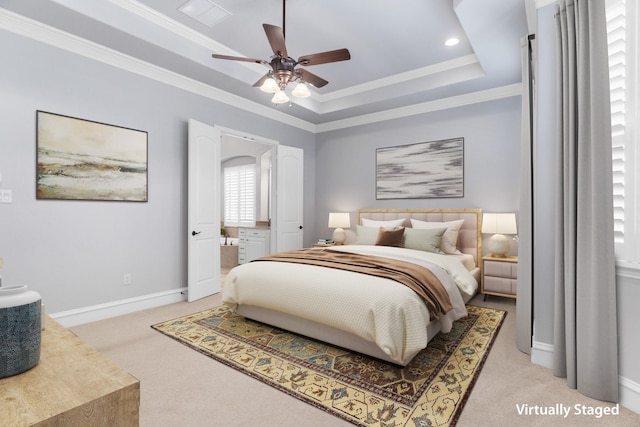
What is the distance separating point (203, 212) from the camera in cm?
427

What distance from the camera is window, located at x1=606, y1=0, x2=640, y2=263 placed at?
189cm

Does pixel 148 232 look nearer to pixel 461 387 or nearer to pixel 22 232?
pixel 22 232

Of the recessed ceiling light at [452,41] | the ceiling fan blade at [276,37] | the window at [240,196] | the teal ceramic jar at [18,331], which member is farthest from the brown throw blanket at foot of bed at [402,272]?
the window at [240,196]

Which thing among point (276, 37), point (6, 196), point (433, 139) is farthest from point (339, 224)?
point (6, 196)

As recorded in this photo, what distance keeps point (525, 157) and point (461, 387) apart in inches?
71.2

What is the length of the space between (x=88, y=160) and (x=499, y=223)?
4.58 metres

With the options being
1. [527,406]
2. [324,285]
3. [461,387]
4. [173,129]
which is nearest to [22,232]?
[173,129]

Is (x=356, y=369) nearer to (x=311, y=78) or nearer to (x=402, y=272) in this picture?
(x=402, y=272)

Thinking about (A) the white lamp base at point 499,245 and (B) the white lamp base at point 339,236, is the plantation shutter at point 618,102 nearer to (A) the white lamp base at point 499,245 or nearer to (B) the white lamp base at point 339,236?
(A) the white lamp base at point 499,245

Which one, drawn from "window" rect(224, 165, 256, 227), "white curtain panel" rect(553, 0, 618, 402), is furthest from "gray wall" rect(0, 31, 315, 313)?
"white curtain panel" rect(553, 0, 618, 402)

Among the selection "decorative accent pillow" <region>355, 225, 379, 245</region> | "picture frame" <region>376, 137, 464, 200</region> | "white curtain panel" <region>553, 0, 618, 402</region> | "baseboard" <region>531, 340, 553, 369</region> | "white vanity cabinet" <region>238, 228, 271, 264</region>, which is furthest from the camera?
"white vanity cabinet" <region>238, 228, 271, 264</region>

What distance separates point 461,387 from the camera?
2105 mm

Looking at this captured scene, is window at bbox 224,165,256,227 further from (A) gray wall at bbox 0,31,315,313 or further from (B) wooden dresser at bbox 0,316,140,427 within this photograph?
(B) wooden dresser at bbox 0,316,140,427

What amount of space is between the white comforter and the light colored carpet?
18.8 inches
